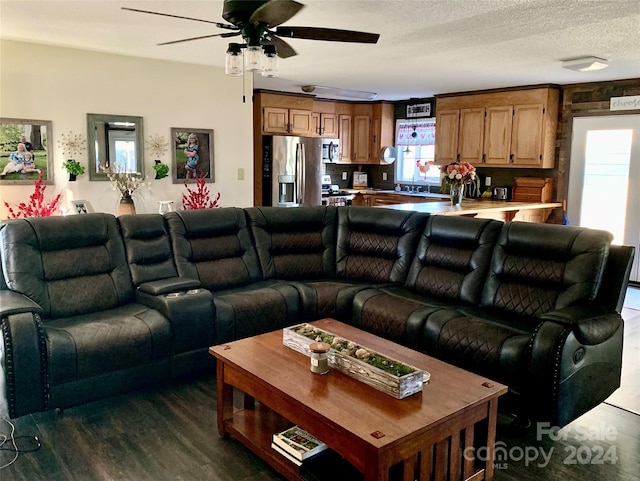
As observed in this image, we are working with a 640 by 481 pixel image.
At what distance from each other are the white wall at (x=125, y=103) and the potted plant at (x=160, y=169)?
70 millimetres

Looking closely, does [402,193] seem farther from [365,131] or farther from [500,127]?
[500,127]

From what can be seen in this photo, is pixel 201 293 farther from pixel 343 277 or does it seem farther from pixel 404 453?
pixel 404 453

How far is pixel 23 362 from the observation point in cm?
268

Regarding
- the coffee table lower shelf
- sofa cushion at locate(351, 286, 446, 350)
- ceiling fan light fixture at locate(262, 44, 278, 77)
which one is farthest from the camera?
sofa cushion at locate(351, 286, 446, 350)

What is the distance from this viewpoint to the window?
8336mm

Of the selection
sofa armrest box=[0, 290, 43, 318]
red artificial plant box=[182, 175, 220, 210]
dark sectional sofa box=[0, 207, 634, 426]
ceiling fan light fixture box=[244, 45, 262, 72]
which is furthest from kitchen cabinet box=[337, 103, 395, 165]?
sofa armrest box=[0, 290, 43, 318]

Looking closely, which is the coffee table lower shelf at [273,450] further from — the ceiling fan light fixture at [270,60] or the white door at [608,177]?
the white door at [608,177]

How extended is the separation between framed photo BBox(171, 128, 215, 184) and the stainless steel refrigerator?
5.26ft

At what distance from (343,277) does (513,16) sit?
2284mm

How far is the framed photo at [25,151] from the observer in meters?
4.36

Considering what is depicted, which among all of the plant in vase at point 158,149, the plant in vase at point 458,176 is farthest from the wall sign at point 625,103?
the plant in vase at point 158,149

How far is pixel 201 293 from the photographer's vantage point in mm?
3449

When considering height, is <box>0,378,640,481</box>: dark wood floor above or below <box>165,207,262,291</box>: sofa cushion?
below

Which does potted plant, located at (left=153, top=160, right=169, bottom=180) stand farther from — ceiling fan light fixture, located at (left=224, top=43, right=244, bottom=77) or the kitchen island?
ceiling fan light fixture, located at (left=224, top=43, right=244, bottom=77)
